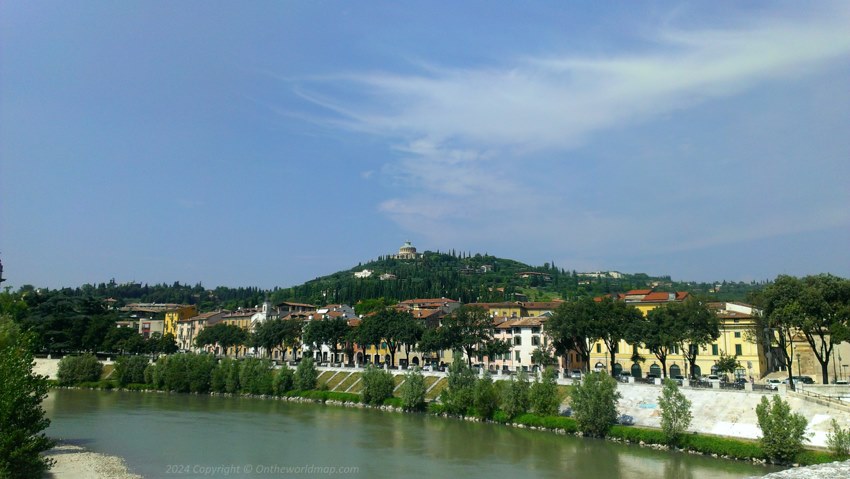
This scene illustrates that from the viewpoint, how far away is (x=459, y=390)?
222 feet

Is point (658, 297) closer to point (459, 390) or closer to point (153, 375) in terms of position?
point (459, 390)

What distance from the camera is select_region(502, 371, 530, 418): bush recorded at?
204 feet

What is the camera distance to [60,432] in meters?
58.2

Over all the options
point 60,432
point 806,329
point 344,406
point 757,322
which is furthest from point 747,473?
point 60,432

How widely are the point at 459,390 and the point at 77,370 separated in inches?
2709

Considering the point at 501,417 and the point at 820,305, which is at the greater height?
the point at 820,305

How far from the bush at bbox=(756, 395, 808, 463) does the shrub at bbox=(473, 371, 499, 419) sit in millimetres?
26891

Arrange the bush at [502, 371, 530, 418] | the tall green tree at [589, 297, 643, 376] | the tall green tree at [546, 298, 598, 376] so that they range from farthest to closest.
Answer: the tall green tree at [546, 298, 598, 376] → the tall green tree at [589, 297, 643, 376] → the bush at [502, 371, 530, 418]

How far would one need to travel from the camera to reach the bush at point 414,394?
71688 millimetres

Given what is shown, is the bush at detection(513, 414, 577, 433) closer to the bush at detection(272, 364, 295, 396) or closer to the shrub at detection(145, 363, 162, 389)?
the bush at detection(272, 364, 295, 396)

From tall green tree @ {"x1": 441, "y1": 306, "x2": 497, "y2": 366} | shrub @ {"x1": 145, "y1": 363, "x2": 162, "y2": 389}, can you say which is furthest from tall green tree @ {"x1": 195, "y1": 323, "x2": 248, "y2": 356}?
tall green tree @ {"x1": 441, "y1": 306, "x2": 497, "y2": 366}

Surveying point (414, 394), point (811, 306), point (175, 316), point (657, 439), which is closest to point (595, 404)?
point (657, 439)

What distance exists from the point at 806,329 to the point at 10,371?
59.0m

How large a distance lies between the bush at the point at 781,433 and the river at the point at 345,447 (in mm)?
1516
